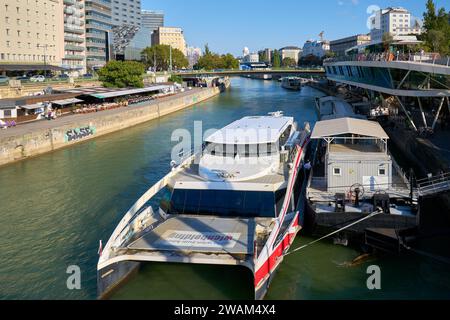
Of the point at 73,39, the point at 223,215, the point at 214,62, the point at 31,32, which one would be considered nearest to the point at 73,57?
the point at 73,39

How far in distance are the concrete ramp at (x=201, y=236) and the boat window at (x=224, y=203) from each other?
336 millimetres

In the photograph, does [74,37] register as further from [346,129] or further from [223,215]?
[223,215]

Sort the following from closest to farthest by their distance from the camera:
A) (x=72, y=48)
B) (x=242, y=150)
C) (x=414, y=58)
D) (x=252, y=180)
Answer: (x=252, y=180) < (x=242, y=150) < (x=414, y=58) < (x=72, y=48)

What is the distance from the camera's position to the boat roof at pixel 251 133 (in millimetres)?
17859

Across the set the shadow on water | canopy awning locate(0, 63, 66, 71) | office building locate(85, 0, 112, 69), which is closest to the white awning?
canopy awning locate(0, 63, 66, 71)

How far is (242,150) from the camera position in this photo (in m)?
17.5

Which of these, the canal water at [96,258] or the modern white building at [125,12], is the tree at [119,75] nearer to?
the canal water at [96,258]

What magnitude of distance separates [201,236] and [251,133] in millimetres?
7067

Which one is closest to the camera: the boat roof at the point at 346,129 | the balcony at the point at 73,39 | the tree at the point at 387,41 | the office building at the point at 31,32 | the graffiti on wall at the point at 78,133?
the boat roof at the point at 346,129

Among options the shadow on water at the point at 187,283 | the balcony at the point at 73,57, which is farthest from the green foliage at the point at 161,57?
the shadow on water at the point at 187,283
